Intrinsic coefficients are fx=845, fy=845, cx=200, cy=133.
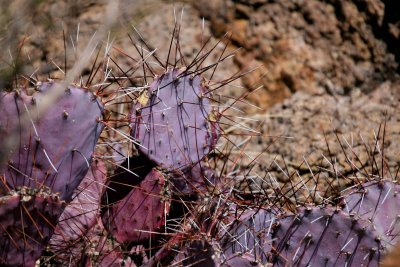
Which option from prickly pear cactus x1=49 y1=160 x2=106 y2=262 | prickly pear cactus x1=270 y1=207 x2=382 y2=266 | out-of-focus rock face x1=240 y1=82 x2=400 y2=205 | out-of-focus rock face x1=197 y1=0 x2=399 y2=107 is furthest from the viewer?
out-of-focus rock face x1=197 y1=0 x2=399 y2=107

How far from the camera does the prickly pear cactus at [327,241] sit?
8.13 feet

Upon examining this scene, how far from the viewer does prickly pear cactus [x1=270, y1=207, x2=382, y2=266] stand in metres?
2.48

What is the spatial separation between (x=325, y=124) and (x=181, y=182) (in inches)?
49.4

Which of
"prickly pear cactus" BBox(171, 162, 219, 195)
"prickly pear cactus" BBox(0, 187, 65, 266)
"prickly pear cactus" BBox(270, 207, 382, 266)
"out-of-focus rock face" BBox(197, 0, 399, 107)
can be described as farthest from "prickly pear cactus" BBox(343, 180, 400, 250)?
"out-of-focus rock face" BBox(197, 0, 399, 107)

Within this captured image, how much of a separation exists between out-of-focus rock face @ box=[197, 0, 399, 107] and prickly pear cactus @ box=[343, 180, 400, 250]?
158 centimetres

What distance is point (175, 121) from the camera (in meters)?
2.75

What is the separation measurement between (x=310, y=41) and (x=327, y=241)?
194 centimetres

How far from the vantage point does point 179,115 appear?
275cm

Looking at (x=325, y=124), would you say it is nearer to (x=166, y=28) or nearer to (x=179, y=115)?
(x=166, y=28)

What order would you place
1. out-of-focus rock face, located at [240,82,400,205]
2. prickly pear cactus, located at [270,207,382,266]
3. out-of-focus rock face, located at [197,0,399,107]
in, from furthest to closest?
out-of-focus rock face, located at [197,0,399,107] < out-of-focus rock face, located at [240,82,400,205] < prickly pear cactus, located at [270,207,382,266]

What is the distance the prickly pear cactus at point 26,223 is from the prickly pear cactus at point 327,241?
2.20 feet

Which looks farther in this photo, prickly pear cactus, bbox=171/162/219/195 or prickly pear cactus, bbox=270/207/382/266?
prickly pear cactus, bbox=171/162/219/195

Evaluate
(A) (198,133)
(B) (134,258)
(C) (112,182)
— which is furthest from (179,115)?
(B) (134,258)

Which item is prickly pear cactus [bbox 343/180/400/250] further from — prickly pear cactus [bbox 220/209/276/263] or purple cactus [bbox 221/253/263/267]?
purple cactus [bbox 221/253/263/267]
